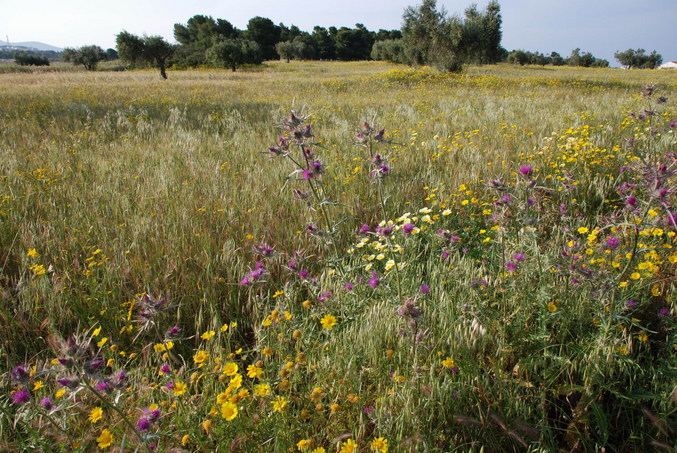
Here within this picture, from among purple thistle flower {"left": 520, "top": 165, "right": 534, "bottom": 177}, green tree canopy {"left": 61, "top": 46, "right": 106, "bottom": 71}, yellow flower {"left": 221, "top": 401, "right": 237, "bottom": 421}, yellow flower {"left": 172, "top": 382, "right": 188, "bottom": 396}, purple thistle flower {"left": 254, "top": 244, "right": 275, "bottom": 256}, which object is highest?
green tree canopy {"left": 61, "top": 46, "right": 106, "bottom": 71}

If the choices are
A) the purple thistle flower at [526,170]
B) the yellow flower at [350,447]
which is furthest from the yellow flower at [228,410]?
the purple thistle flower at [526,170]

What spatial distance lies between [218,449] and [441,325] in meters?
1.14

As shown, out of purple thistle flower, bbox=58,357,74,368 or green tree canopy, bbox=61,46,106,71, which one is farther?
green tree canopy, bbox=61,46,106,71

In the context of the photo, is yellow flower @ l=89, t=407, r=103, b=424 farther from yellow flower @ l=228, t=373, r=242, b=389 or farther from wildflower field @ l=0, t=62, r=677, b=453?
yellow flower @ l=228, t=373, r=242, b=389

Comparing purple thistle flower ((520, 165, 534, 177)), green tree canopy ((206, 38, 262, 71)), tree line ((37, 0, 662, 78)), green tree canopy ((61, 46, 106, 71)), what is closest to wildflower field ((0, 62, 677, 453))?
purple thistle flower ((520, 165, 534, 177))

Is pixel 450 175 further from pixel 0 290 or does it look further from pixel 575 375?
pixel 0 290

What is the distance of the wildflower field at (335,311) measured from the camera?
1451 mm

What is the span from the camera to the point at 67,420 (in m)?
1.55

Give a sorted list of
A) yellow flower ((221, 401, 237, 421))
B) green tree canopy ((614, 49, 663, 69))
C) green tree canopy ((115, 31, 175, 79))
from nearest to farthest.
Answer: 1. yellow flower ((221, 401, 237, 421))
2. green tree canopy ((115, 31, 175, 79))
3. green tree canopy ((614, 49, 663, 69))

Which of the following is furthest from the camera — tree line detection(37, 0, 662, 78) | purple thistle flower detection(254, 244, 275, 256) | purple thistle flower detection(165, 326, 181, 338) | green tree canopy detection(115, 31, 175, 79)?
green tree canopy detection(115, 31, 175, 79)

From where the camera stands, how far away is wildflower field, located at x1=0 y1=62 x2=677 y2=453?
1.45 metres

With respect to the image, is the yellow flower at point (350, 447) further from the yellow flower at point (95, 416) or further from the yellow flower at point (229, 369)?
the yellow flower at point (95, 416)

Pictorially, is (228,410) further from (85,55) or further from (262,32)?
(262,32)

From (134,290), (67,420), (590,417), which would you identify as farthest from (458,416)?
(134,290)
